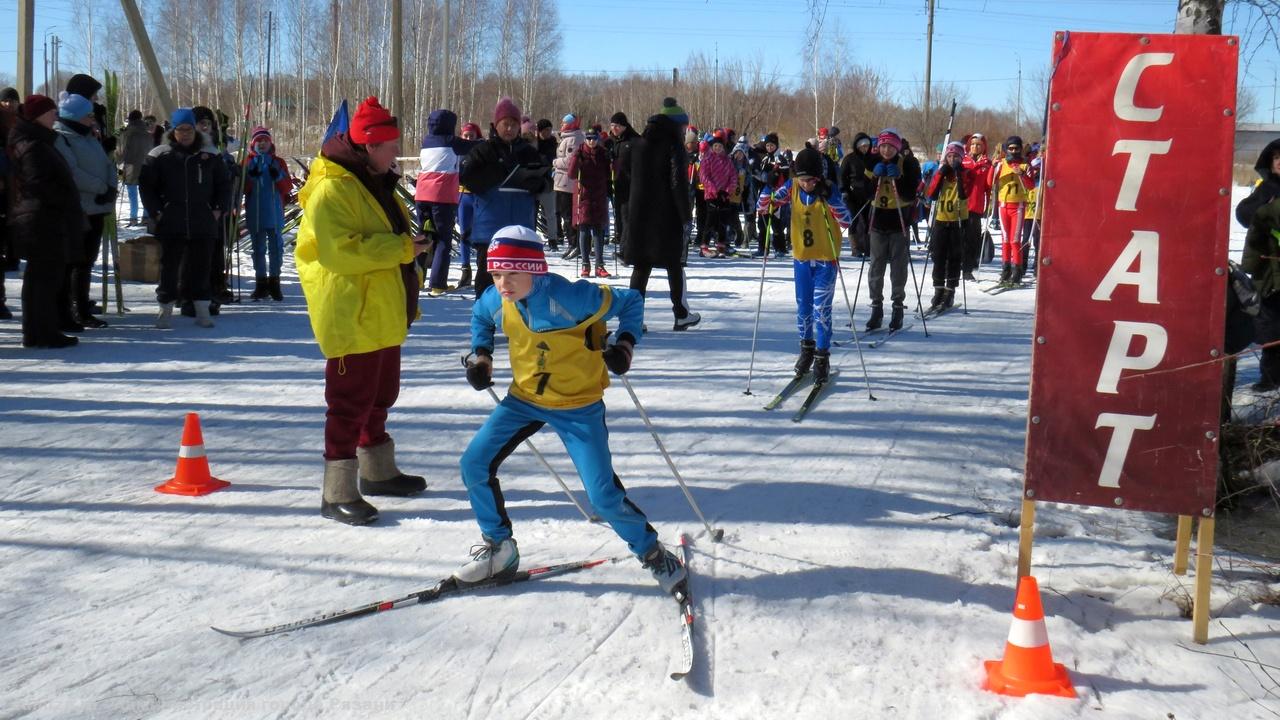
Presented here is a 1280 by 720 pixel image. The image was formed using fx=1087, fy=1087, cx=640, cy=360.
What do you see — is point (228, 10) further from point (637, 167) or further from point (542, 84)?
point (637, 167)

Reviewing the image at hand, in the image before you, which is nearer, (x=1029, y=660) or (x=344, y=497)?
(x=1029, y=660)

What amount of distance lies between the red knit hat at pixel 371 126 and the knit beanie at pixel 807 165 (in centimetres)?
398

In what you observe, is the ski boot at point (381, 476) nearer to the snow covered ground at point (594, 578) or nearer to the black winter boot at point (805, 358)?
the snow covered ground at point (594, 578)

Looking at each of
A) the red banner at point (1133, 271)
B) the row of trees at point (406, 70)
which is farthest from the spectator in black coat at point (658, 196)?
the row of trees at point (406, 70)

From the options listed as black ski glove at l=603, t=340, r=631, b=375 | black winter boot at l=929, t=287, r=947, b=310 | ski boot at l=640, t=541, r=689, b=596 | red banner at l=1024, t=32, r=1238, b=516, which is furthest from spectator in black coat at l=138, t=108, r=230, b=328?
red banner at l=1024, t=32, r=1238, b=516

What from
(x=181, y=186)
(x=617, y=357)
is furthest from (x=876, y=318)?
(x=617, y=357)

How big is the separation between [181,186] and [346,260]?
562cm

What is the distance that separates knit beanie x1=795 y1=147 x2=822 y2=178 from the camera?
830 centimetres

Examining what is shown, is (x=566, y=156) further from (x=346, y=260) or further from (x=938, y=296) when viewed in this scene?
(x=346, y=260)

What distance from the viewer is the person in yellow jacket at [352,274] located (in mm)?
4973

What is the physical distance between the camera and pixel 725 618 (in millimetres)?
4105

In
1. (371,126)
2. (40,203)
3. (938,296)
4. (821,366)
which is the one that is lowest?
(821,366)

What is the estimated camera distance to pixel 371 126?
506 centimetres

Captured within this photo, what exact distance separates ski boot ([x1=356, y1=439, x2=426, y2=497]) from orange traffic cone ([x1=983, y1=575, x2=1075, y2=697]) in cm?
314
